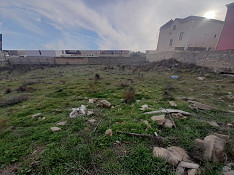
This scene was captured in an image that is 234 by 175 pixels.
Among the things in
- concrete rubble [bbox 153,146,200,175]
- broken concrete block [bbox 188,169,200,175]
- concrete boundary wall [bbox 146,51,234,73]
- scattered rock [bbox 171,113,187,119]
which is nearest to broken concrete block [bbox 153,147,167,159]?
concrete rubble [bbox 153,146,200,175]

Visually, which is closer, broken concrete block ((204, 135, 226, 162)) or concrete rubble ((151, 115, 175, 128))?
broken concrete block ((204, 135, 226, 162))

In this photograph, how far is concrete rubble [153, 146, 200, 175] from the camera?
4.22ft

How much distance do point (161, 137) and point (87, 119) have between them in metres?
1.74

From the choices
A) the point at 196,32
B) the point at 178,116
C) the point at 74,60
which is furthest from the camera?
the point at 74,60

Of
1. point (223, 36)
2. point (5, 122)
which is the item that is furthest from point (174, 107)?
point (223, 36)

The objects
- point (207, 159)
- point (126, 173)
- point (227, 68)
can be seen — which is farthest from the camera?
point (227, 68)

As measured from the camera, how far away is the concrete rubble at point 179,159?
Result: 1.29m

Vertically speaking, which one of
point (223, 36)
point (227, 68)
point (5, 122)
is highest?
point (223, 36)

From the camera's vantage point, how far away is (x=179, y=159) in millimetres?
1417

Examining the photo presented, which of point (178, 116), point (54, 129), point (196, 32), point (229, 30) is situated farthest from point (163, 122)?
point (196, 32)

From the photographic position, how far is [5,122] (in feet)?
8.54

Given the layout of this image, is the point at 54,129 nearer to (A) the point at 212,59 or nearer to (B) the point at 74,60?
(A) the point at 212,59

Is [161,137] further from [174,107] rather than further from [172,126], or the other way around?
[174,107]

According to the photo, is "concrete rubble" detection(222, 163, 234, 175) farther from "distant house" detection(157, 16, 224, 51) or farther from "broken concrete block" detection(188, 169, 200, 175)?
"distant house" detection(157, 16, 224, 51)
